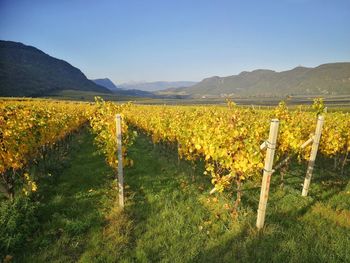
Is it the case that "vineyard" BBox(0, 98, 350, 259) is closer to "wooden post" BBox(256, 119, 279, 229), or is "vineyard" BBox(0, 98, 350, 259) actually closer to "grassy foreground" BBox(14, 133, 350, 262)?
"wooden post" BBox(256, 119, 279, 229)

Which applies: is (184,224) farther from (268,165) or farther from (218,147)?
(268,165)

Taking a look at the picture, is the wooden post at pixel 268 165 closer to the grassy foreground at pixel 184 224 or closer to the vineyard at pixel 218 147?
the vineyard at pixel 218 147

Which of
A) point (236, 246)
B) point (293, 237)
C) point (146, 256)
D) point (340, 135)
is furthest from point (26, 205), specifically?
point (340, 135)

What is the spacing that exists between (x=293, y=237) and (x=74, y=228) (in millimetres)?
5010

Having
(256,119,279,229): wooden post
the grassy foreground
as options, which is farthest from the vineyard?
the grassy foreground

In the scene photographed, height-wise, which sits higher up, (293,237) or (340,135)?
(340,135)

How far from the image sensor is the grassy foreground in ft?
17.7

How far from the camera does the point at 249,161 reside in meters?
6.43

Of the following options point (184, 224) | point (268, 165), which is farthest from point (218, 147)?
point (184, 224)

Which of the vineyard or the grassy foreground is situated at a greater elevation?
the vineyard

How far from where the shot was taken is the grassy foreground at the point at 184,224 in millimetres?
5383

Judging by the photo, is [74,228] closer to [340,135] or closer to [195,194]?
[195,194]

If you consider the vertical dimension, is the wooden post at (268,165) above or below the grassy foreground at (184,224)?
above

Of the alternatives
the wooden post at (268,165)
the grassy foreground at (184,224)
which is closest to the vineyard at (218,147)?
the wooden post at (268,165)
